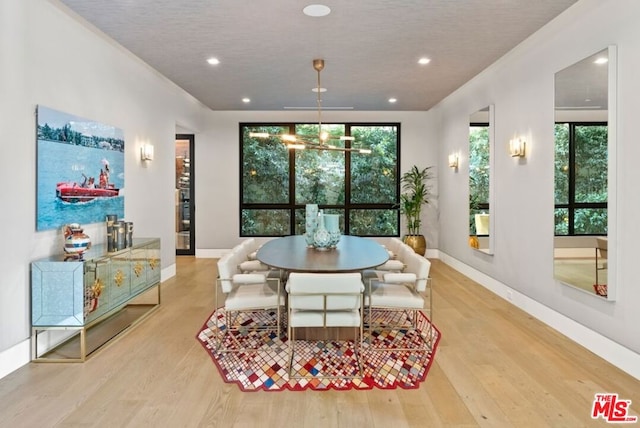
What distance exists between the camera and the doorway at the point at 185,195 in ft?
27.1

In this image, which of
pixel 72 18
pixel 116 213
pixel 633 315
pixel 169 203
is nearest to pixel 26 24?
pixel 72 18

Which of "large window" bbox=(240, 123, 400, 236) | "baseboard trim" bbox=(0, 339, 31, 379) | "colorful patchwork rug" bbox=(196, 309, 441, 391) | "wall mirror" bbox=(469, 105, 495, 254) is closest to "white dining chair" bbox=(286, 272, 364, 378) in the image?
"colorful patchwork rug" bbox=(196, 309, 441, 391)

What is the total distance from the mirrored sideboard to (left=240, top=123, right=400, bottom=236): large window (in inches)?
165

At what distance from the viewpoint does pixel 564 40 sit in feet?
12.7

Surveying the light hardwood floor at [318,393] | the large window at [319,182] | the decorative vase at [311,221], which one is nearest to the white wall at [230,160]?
the large window at [319,182]

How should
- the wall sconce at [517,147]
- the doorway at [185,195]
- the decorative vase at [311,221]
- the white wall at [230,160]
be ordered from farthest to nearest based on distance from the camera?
the doorway at [185,195] → the white wall at [230,160] → the wall sconce at [517,147] → the decorative vase at [311,221]

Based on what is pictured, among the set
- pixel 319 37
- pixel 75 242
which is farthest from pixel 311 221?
pixel 75 242

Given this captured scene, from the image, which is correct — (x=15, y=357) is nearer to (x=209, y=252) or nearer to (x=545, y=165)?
(x=545, y=165)

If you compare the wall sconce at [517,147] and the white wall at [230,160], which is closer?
the wall sconce at [517,147]

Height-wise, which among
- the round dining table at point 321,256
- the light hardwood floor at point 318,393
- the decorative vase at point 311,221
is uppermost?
the decorative vase at point 311,221

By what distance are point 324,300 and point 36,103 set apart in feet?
9.11

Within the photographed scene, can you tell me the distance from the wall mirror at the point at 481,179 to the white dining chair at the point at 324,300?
311 cm

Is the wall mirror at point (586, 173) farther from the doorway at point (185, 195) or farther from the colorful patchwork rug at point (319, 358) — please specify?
the doorway at point (185, 195)
